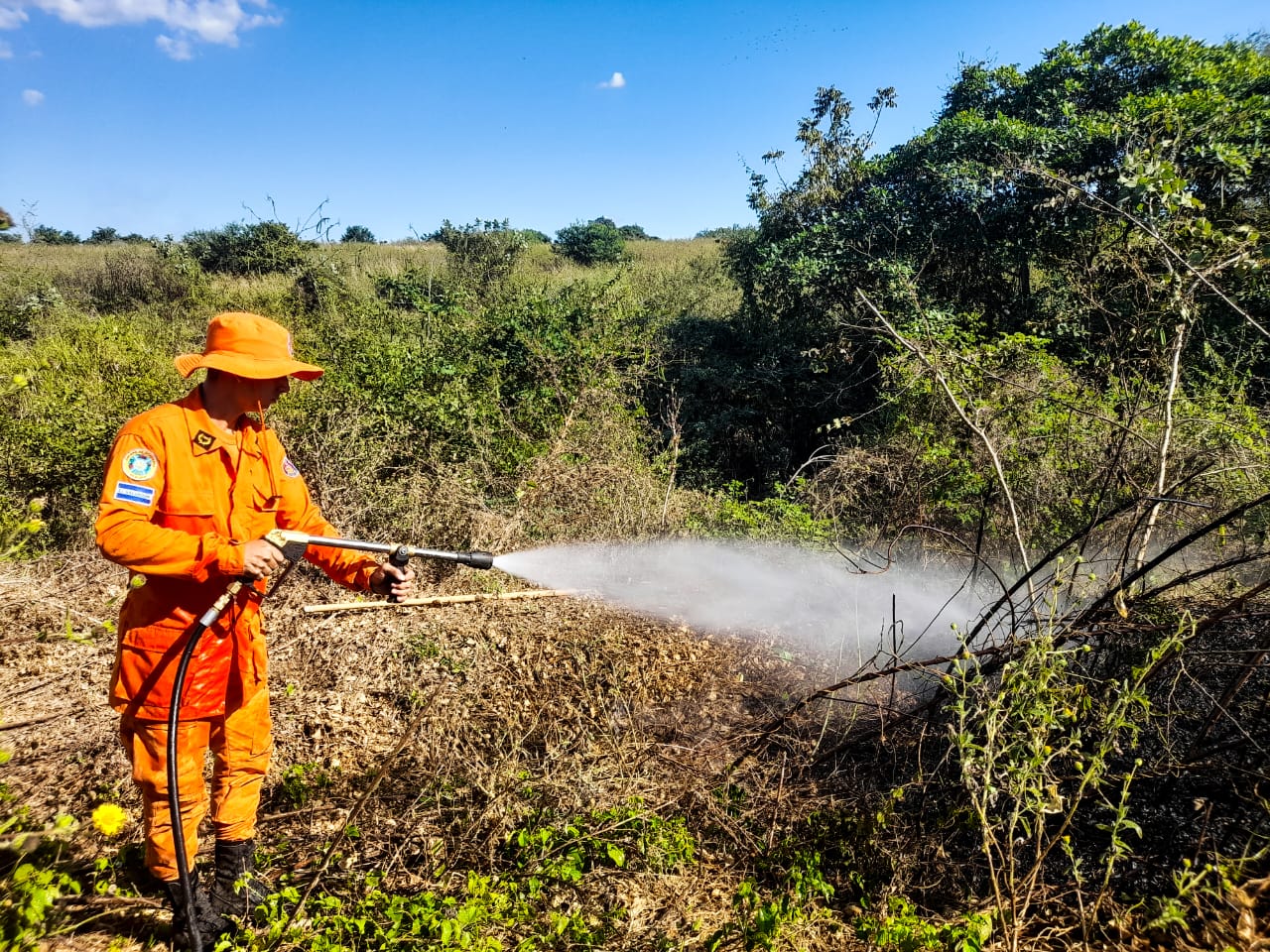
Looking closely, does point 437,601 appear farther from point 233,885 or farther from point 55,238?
point 55,238

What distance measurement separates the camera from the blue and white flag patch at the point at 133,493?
7.48 feet

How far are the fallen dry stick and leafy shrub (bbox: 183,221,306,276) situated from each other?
1255 centimetres

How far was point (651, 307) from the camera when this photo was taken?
15.5 meters

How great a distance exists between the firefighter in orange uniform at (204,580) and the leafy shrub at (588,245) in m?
21.7

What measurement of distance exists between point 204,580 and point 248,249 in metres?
18.1

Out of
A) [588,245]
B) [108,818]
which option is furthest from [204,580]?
[588,245]

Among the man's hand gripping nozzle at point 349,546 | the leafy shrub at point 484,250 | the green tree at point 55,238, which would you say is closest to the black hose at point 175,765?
the man's hand gripping nozzle at point 349,546

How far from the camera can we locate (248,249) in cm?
1692

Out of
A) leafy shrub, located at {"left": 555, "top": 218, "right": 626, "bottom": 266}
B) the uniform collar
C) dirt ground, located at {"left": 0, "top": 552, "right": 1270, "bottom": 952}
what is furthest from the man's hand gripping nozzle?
leafy shrub, located at {"left": 555, "top": 218, "right": 626, "bottom": 266}

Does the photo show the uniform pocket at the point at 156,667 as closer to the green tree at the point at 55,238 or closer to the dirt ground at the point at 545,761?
the dirt ground at the point at 545,761

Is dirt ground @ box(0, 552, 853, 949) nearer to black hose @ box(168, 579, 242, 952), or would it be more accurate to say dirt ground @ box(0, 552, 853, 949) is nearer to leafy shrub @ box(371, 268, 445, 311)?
black hose @ box(168, 579, 242, 952)

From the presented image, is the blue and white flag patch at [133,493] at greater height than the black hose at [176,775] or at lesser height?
greater

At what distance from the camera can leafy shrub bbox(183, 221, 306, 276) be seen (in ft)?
50.6

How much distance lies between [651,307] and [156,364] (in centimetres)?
1014
